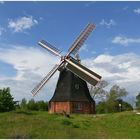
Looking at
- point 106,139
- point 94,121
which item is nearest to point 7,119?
point 94,121

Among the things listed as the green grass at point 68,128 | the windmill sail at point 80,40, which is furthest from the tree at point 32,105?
the green grass at point 68,128

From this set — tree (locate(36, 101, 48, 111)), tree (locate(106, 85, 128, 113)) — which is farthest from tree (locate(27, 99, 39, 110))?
tree (locate(106, 85, 128, 113))

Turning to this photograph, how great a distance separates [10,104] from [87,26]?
44.7ft

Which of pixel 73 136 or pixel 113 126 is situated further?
pixel 113 126

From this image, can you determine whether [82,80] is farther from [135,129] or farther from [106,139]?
[106,139]

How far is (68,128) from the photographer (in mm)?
31516

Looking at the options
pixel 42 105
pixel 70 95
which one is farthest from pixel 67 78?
pixel 42 105

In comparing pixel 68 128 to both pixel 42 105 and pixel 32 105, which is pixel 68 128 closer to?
pixel 42 105

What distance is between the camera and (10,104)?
162ft

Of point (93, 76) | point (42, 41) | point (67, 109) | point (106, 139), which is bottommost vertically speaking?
point (106, 139)

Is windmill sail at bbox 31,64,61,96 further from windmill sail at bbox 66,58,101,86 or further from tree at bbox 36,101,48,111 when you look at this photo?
tree at bbox 36,101,48,111

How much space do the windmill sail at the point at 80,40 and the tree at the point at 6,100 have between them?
8578mm

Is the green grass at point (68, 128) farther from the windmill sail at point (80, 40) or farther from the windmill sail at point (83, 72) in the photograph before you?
the windmill sail at point (80, 40)

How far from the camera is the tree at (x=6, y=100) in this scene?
157ft
